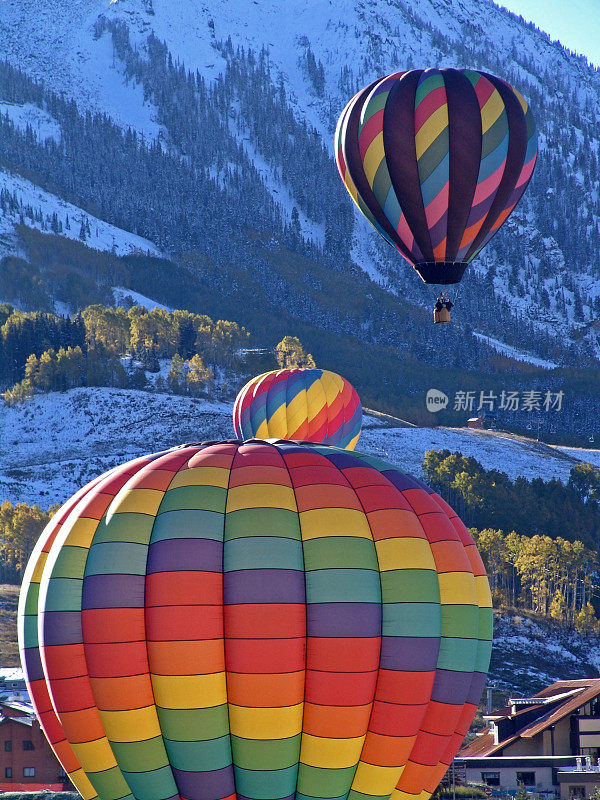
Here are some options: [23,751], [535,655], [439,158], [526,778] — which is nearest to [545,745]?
[526,778]

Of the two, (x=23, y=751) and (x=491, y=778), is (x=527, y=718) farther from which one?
(x=23, y=751)

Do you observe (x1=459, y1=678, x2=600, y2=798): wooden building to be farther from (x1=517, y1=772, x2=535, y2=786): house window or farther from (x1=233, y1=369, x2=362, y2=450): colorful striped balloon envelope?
(x1=233, y1=369, x2=362, y2=450): colorful striped balloon envelope

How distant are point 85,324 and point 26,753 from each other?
102m

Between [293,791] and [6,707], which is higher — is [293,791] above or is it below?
above

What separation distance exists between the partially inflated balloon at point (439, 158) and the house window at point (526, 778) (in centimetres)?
1558

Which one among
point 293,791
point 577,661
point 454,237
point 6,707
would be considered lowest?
point 577,661

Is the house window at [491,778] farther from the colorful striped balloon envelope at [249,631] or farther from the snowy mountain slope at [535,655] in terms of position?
the colorful striped balloon envelope at [249,631]

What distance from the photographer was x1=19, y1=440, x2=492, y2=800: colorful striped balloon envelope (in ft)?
51.9

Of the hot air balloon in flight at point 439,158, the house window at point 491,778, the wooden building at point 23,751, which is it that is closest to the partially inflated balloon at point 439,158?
the hot air balloon in flight at point 439,158

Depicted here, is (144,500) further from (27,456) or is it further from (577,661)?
(27,456)

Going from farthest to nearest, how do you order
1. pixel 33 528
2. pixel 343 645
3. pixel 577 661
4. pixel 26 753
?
pixel 33 528 → pixel 577 661 → pixel 26 753 → pixel 343 645

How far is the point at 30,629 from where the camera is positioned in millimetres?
17469

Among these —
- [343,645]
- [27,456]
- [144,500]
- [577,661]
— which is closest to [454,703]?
[343,645]

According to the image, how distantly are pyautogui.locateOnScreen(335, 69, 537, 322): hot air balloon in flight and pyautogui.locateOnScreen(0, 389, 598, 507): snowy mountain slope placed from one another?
197ft
